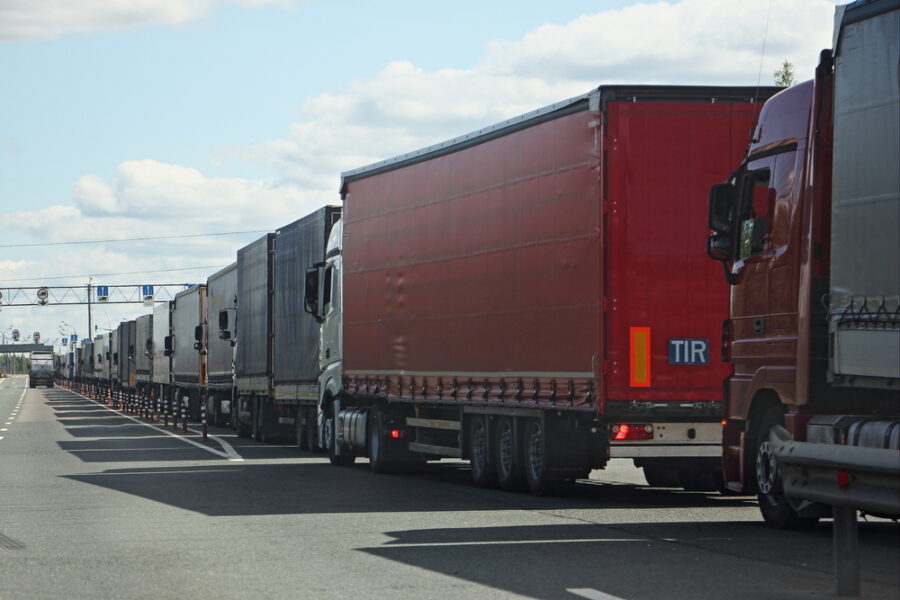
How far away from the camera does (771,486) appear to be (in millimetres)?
12961

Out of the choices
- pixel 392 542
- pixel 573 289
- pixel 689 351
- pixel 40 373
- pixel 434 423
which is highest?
A: pixel 573 289

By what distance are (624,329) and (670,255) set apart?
0.86 metres

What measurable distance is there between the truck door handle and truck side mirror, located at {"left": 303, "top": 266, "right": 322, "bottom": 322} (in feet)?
43.5

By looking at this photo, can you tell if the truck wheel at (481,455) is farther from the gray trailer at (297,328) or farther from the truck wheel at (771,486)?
the gray trailer at (297,328)

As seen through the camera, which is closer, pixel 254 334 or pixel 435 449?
pixel 435 449

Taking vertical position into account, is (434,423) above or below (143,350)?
below

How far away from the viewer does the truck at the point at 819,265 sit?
10594 mm

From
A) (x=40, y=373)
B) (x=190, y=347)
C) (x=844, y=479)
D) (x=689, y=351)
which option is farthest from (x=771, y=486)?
(x=40, y=373)

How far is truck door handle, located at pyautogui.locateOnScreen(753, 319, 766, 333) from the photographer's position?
13.0 meters

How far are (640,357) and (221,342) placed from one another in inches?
989

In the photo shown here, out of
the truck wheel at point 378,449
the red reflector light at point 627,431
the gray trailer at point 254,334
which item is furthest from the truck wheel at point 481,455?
the gray trailer at point 254,334

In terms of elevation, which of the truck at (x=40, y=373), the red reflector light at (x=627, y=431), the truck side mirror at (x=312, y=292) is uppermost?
Result: the truck side mirror at (x=312, y=292)

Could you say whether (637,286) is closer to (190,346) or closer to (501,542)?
(501,542)

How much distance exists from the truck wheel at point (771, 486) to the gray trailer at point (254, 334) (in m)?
19.2
